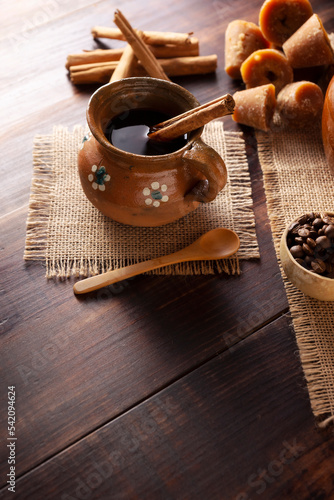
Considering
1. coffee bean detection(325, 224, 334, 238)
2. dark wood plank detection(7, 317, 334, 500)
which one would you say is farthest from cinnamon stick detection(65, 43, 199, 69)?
dark wood plank detection(7, 317, 334, 500)

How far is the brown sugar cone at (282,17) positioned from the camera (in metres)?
1.19

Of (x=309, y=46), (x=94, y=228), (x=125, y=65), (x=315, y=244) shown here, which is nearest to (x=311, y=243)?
(x=315, y=244)

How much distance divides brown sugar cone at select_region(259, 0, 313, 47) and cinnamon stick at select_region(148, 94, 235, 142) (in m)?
0.45

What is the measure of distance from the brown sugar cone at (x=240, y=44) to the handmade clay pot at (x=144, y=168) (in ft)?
1.23

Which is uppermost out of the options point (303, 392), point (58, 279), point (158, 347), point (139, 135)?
point (139, 135)

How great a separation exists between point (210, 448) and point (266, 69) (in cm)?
84

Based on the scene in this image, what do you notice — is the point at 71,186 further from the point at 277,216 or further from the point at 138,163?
the point at 277,216

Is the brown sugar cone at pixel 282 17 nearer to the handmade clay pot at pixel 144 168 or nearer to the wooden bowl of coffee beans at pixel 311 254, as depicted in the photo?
the handmade clay pot at pixel 144 168

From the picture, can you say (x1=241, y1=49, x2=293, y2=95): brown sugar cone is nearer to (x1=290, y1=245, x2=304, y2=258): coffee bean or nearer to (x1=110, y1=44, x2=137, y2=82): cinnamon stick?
(x1=110, y1=44, x2=137, y2=82): cinnamon stick

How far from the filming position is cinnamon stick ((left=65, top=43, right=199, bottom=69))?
1.26 m

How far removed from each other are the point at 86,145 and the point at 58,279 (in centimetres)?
25

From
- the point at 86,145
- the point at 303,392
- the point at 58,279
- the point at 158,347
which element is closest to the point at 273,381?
the point at 303,392

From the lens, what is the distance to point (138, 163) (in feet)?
2.77

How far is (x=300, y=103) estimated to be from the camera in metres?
1.13
